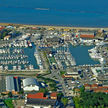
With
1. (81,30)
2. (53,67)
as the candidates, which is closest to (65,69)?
(53,67)

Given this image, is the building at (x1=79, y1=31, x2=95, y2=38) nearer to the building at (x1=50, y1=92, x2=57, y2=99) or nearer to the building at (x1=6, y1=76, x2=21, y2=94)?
the building at (x1=6, y1=76, x2=21, y2=94)

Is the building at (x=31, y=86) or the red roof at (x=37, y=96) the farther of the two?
the building at (x=31, y=86)

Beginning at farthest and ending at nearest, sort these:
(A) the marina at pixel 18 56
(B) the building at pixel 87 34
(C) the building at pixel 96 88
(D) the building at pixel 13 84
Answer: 1. (B) the building at pixel 87 34
2. (A) the marina at pixel 18 56
3. (C) the building at pixel 96 88
4. (D) the building at pixel 13 84

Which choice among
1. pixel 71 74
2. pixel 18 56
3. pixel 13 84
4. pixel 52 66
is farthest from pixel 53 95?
pixel 18 56

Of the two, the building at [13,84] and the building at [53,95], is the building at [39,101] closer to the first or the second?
the building at [53,95]

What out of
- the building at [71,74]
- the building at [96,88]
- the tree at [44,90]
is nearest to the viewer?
the tree at [44,90]

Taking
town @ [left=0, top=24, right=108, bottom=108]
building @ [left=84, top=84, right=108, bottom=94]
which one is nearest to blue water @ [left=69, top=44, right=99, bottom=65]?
town @ [left=0, top=24, right=108, bottom=108]

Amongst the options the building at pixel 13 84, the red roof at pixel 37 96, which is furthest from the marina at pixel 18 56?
the red roof at pixel 37 96

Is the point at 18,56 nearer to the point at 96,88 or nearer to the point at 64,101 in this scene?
the point at 96,88

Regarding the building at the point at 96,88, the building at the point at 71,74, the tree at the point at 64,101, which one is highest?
the building at the point at 71,74
